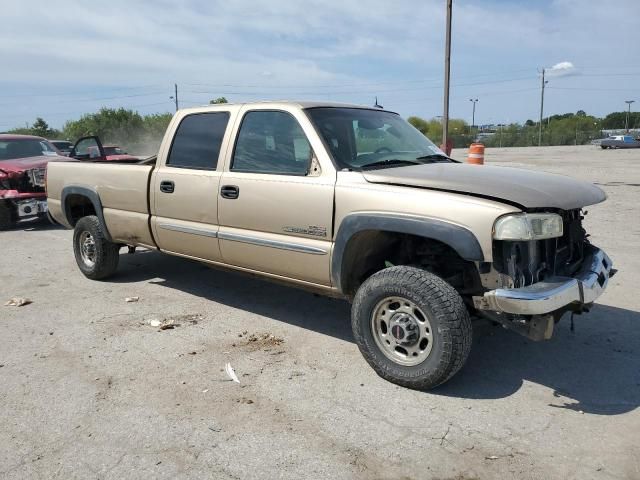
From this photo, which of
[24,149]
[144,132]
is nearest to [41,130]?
[144,132]

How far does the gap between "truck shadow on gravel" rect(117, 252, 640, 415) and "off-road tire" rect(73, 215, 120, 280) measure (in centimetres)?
73

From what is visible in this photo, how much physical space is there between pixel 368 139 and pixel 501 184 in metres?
1.36

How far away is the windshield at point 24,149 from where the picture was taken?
36.8 ft

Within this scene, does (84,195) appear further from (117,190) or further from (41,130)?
(41,130)

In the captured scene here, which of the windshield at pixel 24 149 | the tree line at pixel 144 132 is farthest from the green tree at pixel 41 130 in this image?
the windshield at pixel 24 149

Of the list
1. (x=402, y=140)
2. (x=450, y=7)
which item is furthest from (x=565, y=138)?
(x=402, y=140)

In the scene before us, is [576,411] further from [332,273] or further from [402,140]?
[402,140]

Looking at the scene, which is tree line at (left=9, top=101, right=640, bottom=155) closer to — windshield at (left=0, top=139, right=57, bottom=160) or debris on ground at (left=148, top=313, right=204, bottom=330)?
windshield at (left=0, top=139, right=57, bottom=160)

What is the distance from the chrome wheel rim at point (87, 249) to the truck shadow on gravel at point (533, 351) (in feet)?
3.19

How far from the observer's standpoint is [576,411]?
3.37m

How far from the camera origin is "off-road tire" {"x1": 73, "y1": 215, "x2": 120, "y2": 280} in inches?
242

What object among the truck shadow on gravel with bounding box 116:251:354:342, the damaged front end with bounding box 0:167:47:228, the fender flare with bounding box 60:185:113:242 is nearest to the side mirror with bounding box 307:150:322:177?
the truck shadow on gravel with bounding box 116:251:354:342

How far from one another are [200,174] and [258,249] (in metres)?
0.97

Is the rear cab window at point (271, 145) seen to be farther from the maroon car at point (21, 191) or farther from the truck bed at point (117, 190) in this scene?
the maroon car at point (21, 191)
